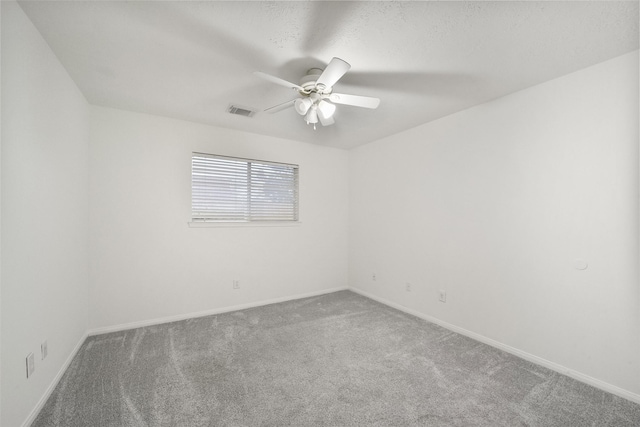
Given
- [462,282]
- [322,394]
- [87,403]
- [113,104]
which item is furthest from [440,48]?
[87,403]

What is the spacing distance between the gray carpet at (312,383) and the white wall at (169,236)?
426mm

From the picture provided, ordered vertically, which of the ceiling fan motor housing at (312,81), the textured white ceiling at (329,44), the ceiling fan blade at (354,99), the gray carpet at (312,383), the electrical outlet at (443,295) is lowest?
the gray carpet at (312,383)

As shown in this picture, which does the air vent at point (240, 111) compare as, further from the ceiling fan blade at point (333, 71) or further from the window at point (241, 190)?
the ceiling fan blade at point (333, 71)

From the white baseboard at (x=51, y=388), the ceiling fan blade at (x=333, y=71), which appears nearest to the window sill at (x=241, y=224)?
the white baseboard at (x=51, y=388)

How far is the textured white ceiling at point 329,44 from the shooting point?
1.45 m

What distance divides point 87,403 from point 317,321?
6.60 feet

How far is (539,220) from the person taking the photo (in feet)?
7.31

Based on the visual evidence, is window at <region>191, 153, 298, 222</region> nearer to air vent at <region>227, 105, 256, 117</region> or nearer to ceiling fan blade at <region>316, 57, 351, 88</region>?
air vent at <region>227, 105, 256, 117</region>

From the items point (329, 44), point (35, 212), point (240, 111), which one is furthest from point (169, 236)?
point (329, 44)

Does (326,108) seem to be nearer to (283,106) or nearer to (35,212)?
(283,106)

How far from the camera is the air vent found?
9.09 ft

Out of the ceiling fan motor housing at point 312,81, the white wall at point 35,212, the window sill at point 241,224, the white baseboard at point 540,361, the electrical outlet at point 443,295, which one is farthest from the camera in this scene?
the window sill at point 241,224

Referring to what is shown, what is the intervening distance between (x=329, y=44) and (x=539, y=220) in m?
2.17

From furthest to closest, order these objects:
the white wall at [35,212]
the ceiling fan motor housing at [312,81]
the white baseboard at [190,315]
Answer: the white baseboard at [190,315], the ceiling fan motor housing at [312,81], the white wall at [35,212]
